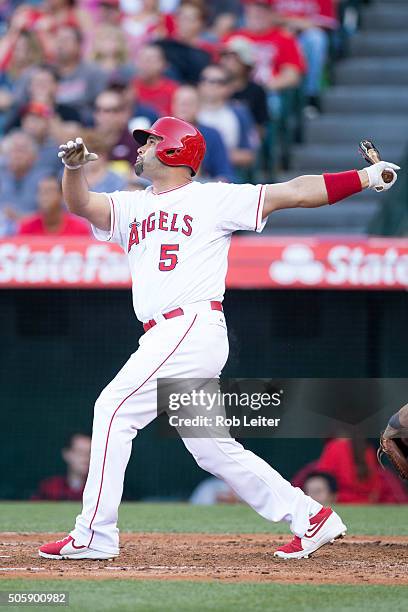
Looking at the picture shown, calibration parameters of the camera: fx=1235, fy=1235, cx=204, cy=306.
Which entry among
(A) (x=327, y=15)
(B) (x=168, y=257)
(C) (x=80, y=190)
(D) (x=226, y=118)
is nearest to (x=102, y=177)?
(D) (x=226, y=118)

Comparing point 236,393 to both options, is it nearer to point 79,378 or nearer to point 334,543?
point 79,378

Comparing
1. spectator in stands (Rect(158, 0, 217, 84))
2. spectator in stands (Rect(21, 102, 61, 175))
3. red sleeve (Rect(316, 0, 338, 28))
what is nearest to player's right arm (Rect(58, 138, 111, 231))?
spectator in stands (Rect(21, 102, 61, 175))

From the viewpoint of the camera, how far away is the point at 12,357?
29.2ft

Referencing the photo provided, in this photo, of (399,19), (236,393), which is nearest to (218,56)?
(399,19)

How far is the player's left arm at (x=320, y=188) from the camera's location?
16.5 ft

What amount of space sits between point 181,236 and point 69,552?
4.41 ft

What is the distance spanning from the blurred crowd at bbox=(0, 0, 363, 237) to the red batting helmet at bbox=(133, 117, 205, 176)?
387 centimetres

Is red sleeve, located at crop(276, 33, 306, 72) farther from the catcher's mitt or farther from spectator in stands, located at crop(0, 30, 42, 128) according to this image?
the catcher's mitt

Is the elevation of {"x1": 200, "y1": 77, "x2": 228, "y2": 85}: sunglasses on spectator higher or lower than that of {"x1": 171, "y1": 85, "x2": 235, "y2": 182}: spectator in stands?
higher

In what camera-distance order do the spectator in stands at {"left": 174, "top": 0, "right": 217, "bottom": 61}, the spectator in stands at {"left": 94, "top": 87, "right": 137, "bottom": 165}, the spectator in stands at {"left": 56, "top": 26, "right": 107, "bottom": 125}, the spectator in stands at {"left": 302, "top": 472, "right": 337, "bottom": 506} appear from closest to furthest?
the spectator in stands at {"left": 302, "top": 472, "right": 337, "bottom": 506}
the spectator in stands at {"left": 94, "top": 87, "right": 137, "bottom": 165}
the spectator in stands at {"left": 56, "top": 26, "right": 107, "bottom": 125}
the spectator in stands at {"left": 174, "top": 0, "right": 217, "bottom": 61}

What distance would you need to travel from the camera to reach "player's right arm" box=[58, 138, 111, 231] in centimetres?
497

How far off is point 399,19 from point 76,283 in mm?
5691

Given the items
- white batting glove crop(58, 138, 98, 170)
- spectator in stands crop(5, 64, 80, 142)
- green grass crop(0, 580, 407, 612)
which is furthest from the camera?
spectator in stands crop(5, 64, 80, 142)

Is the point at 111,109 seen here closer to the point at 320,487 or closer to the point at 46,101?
the point at 46,101
